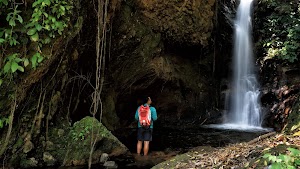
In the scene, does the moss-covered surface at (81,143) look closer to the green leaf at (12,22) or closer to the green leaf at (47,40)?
the green leaf at (47,40)

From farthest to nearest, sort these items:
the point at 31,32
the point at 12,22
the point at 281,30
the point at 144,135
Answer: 1. the point at 281,30
2. the point at 144,135
3. the point at 31,32
4. the point at 12,22

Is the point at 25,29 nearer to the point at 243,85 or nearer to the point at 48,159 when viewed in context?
the point at 48,159

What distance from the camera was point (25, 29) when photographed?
5.12 m

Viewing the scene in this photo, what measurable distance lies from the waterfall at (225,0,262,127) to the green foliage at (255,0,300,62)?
0.87 metres

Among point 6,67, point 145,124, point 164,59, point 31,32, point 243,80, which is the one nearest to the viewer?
point 6,67

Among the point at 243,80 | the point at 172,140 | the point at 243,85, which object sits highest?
the point at 243,80

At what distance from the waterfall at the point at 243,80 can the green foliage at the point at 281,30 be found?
87 cm

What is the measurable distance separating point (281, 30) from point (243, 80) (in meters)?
→ 3.07

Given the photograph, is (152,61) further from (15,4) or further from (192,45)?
(15,4)

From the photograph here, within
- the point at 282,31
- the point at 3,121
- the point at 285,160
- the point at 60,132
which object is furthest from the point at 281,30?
the point at 285,160

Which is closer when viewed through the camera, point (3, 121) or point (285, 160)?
point (285, 160)

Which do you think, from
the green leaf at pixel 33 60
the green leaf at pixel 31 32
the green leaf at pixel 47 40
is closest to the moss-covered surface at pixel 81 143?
the green leaf at pixel 33 60

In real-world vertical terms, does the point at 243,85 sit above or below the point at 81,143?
above

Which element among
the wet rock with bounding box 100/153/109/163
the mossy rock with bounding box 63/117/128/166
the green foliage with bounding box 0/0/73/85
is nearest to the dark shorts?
the mossy rock with bounding box 63/117/128/166
